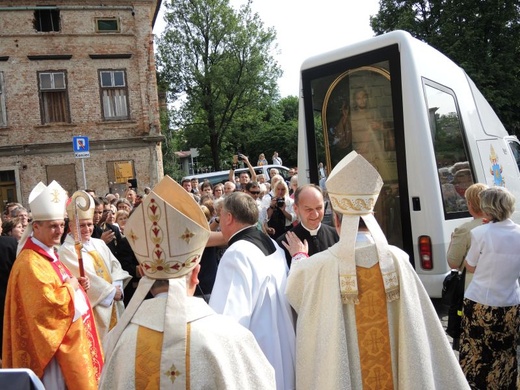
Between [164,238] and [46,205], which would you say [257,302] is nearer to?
[164,238]

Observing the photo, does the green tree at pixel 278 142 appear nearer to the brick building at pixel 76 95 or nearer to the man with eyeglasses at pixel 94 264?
the brick building at pixel 76 95

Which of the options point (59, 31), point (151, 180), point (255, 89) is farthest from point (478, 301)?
point (255, 89)

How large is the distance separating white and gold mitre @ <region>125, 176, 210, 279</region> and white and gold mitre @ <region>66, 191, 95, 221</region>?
249cm

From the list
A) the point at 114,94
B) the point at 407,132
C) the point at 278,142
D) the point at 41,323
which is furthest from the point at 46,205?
the point at 278,142

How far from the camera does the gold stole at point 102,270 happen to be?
5340mm

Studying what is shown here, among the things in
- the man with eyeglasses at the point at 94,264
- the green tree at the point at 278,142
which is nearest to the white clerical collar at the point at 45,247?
the man with eyeglasses at the point at 94,264

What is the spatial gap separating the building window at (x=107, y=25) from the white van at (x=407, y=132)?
16745 millimetres

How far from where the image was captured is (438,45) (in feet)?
91.4

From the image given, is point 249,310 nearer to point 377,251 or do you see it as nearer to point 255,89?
point 377,251

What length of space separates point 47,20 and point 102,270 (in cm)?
1965

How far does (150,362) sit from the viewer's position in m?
2.21

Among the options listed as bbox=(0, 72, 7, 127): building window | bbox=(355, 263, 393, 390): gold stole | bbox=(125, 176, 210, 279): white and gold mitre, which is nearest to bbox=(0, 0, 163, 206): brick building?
bbox=(0, 72, 7, 127): building window

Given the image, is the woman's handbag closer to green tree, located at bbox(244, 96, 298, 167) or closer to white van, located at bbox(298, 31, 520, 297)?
white van, located at bbox(298, 31, 520, 297)

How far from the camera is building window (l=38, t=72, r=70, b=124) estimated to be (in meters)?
21.8
